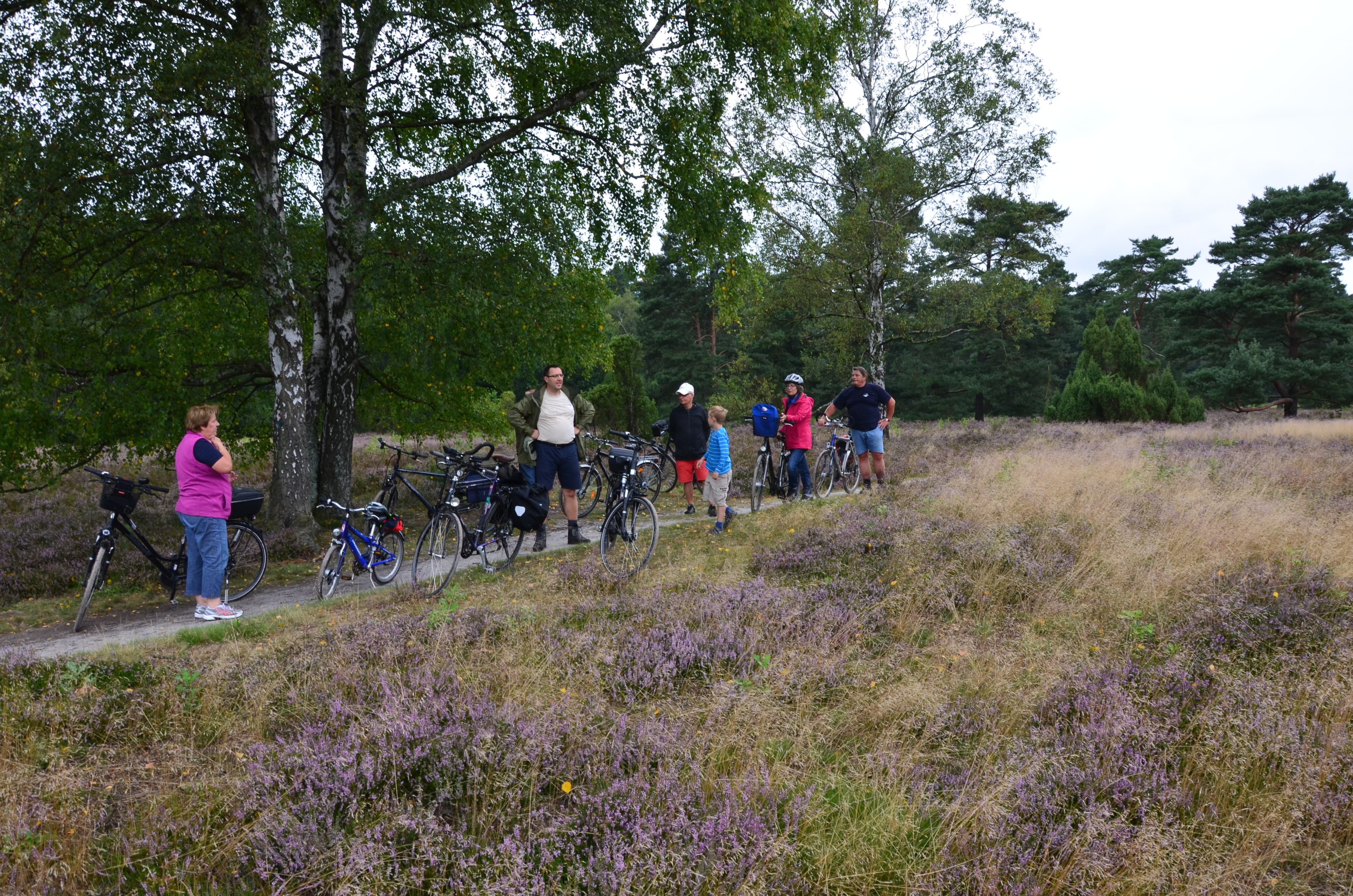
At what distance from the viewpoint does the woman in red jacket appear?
1166cm

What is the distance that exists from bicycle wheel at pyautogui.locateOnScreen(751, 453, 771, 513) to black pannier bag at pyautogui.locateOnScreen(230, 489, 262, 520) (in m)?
6.62

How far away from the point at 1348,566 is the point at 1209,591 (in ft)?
5.06

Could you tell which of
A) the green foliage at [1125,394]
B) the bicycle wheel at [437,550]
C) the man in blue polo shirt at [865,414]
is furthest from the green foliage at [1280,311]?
the bicycle wheel at [437,550]

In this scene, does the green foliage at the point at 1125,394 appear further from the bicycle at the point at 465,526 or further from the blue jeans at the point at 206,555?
the blue jeans at the point at 206,555

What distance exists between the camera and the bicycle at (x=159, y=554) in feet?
24.1

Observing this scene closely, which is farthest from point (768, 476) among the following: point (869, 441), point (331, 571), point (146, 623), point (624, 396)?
point (624, 396)

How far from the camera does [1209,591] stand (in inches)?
236

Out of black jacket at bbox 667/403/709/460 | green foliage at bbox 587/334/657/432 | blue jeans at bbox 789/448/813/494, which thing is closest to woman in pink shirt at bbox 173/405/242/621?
black jacket at bbox 667/403/709/460

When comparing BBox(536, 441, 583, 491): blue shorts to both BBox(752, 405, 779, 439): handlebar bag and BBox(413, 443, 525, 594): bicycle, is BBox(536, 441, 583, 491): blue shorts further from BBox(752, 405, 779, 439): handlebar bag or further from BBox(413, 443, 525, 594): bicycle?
BBox(752, 405, 779, 439): handlebar bag

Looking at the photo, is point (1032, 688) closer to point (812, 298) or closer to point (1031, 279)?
point (812, 298)

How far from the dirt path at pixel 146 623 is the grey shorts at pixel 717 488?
1.66 metres

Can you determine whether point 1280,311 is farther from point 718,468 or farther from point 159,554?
point 159,554

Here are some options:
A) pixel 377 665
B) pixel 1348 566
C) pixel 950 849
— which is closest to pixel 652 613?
pixel 377 665

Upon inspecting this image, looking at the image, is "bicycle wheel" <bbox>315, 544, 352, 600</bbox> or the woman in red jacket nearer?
"bicycle wheel" <bbox>315, 544, 352, 600</bbox>
